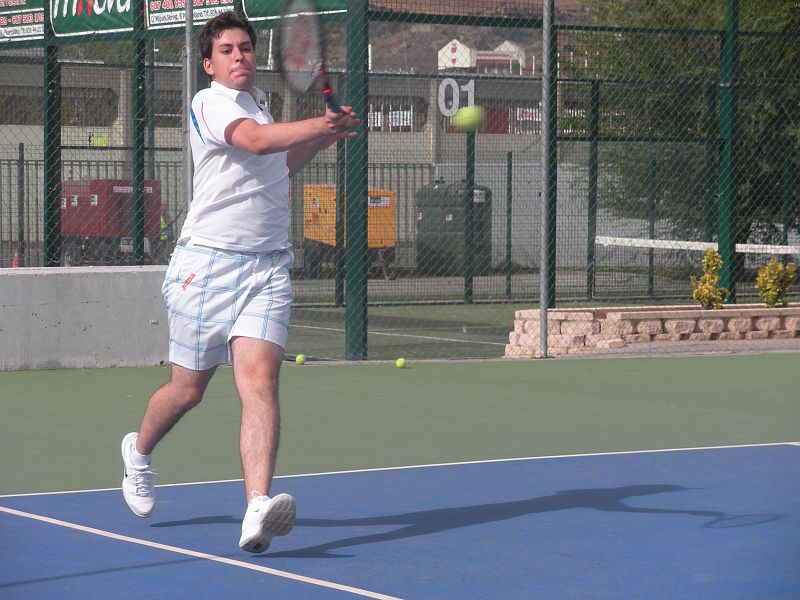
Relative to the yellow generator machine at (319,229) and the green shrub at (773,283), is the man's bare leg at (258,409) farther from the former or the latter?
the yellow generator machine at (319,229)

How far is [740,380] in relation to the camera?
1065cm

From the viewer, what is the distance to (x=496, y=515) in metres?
5.96

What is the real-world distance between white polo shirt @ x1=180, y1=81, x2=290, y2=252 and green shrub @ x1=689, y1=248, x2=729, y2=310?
333 inches

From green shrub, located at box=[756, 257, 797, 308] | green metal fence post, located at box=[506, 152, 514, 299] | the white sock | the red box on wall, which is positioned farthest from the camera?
green metal fence post, located at box=[506, 152, 514, 299]

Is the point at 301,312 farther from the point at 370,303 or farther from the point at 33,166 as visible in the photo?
the point at 33,166

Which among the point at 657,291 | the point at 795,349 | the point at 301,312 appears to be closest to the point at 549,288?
the point at 795,349

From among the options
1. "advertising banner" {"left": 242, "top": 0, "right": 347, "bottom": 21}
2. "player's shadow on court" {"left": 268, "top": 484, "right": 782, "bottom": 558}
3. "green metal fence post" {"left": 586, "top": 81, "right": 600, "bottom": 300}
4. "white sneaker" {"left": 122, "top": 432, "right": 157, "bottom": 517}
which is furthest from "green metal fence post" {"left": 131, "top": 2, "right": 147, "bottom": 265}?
"white sneaker" {"left": 122, "top": 432, "right": 157, "bottom": 517}

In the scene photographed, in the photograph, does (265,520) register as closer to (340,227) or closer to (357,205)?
(357,205)

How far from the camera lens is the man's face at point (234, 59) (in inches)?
212

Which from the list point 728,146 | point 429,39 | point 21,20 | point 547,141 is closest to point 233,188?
point 547,141

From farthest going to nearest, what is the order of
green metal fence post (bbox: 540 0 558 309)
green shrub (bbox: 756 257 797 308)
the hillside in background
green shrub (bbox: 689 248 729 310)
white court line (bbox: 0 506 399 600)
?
the hillside in background → green shrub (bbox: 756 257 797 308) → green shrub (bbox: 689 248 729 310) → green metal fence post (bbox: 540 0 558 309) → white court line (bbox: 0 506 399 600)

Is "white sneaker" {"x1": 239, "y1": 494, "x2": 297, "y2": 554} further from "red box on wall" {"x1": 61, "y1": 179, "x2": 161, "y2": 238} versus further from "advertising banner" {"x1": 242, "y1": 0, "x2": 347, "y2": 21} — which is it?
"red box on wall" {"x1": 61, "y1": 179, "x2": 161, "y2": 238}

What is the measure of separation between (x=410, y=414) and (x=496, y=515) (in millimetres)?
2928

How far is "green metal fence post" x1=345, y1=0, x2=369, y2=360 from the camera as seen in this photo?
11.3 m
